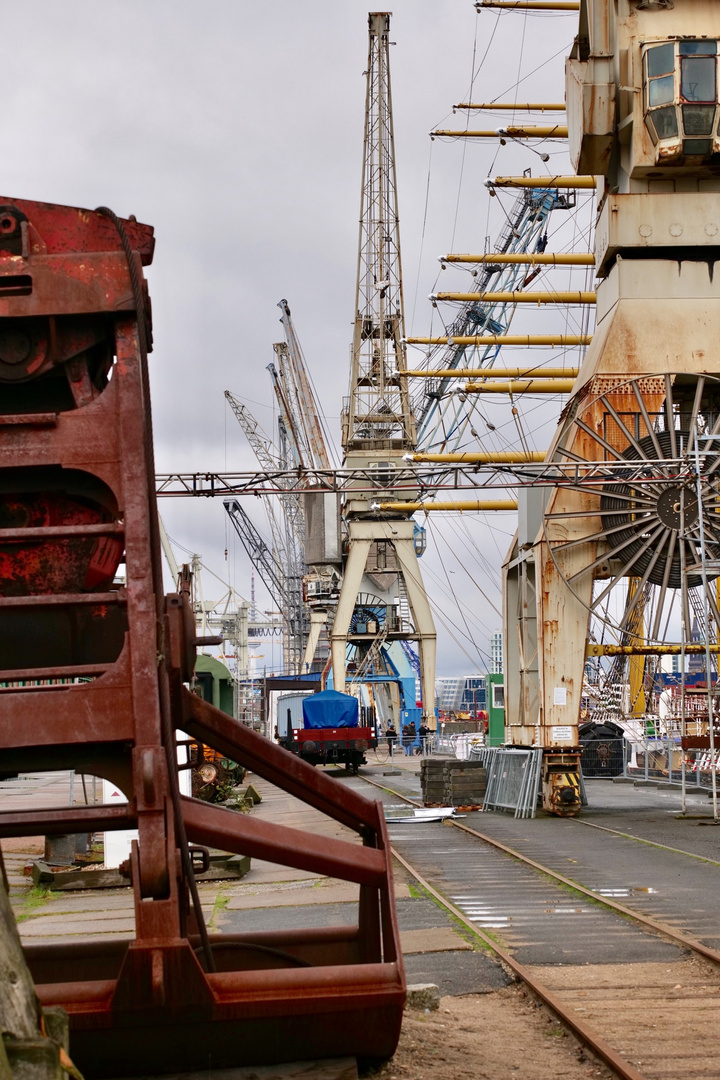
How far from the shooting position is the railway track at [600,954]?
24.7 ft

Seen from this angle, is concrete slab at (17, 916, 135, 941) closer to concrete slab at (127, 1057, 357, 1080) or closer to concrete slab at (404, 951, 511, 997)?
concrete slab at (404, 951, 511, 997)

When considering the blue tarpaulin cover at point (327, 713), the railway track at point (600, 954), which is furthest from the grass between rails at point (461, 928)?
the blue tarpaulin cover at point (327, 713)

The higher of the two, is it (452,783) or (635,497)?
(635,497)

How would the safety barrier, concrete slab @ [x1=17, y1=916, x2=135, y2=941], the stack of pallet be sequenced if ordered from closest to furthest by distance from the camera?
concrete slab @ [x1=17, y1=916, x2=135, y2=941] < the safety barrier < the stack of pallet

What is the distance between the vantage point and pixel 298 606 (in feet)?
353

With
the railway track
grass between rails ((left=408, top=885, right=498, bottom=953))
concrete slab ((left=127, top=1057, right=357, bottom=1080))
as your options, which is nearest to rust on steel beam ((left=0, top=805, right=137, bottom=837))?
concrete slab ((left=127, top=1057, right=357, bottom=1080))

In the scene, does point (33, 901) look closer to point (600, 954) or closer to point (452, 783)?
point (600, 954)

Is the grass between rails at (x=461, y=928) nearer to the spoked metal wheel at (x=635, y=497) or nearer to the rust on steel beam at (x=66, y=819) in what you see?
the rust on steel beam at (x=66, y=819)

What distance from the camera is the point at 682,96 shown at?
77.7 ft

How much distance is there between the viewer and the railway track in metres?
7.54

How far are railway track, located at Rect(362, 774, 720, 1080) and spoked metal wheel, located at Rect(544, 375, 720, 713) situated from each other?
26.0ft

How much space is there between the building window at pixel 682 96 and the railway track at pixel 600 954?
13145mm

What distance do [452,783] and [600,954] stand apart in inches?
715

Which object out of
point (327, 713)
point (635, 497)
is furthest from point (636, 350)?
point (327, 713)
